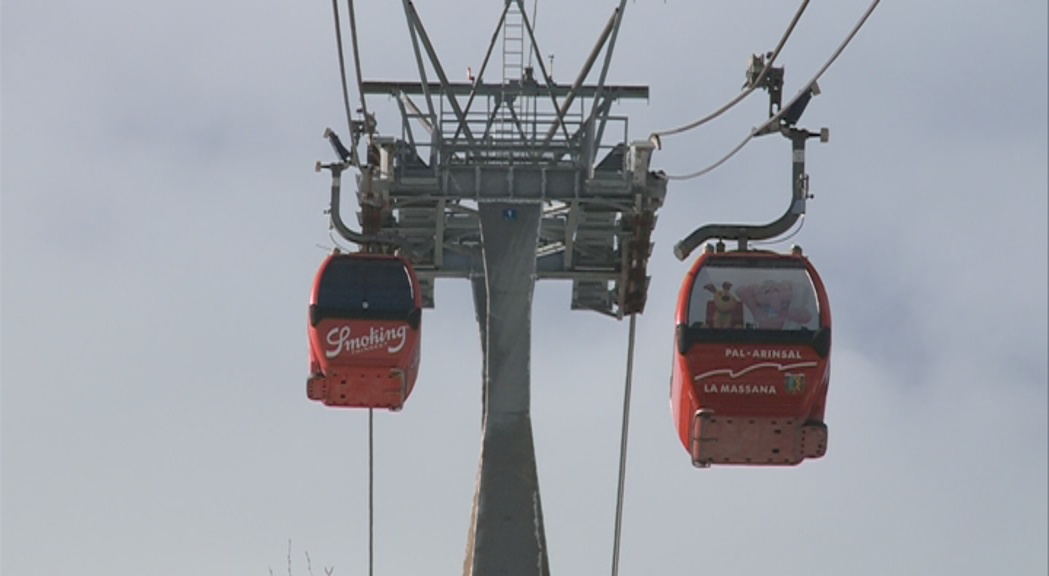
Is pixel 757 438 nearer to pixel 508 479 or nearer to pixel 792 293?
pixel 792 293

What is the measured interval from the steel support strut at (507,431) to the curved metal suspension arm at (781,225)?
4.39 m

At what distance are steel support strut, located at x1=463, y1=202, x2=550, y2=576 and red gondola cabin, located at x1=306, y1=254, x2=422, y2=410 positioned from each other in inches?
84.3

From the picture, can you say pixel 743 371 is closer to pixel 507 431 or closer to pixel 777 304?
pixel 777 304

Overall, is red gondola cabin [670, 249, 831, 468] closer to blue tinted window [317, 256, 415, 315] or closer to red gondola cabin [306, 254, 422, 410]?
red gondola cabin [306, 254, 422, 410]

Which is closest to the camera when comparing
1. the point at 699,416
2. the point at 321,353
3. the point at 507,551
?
the point at 699,416

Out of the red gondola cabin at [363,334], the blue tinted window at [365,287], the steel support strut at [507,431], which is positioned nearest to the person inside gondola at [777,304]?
the red gondola cabin at [363,334]

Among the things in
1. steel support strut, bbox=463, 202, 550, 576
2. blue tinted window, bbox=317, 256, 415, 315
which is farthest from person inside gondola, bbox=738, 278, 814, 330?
steel support strut, bbox=463, 202, 550, 576

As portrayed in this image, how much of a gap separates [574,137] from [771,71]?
11.8 ft

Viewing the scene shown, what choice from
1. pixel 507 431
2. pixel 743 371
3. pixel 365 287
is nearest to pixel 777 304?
pixel 743 371

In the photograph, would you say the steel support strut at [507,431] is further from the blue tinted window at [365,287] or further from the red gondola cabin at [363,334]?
the red gondola cabin at [363,334]

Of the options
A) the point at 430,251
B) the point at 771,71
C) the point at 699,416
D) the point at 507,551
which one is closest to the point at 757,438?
the point at 699,416

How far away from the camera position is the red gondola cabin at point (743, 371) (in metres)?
28.6

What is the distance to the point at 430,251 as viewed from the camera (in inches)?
1437

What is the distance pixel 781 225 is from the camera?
97.9ft
